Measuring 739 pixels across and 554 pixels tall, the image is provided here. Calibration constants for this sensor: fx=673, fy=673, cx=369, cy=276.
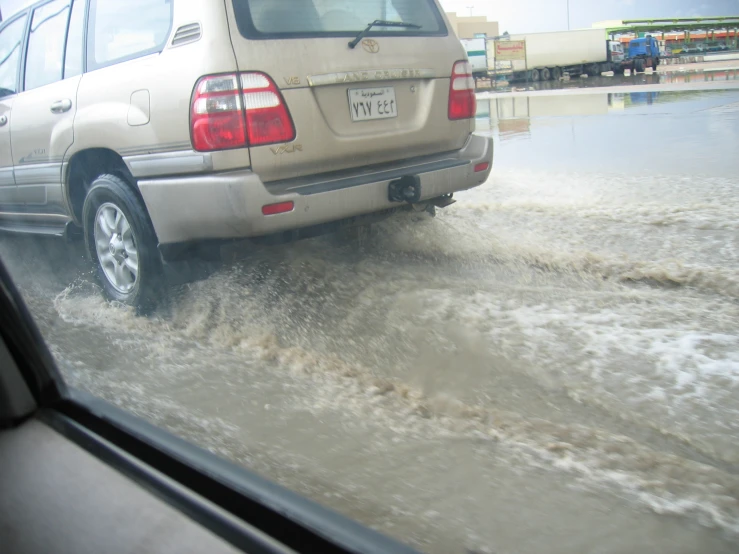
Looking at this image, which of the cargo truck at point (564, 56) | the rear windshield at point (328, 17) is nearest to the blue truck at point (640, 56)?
the cargo truck at point (564, 56)

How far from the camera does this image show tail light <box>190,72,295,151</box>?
2979 mm

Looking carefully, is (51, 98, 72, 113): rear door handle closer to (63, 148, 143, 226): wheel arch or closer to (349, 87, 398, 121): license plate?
(63, 148, 143, 226): wheel arch

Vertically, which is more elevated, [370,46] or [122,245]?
[370,46]

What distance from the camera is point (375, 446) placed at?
7.42 feet

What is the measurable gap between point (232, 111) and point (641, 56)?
3306cm

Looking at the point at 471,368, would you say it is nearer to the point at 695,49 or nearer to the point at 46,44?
the point at 46,44

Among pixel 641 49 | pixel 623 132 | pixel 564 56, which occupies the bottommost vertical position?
pixel 641 49

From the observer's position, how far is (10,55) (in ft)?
14.9

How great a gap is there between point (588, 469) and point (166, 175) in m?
2.28

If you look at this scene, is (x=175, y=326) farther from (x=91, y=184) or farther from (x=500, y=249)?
(x=500, y=249)

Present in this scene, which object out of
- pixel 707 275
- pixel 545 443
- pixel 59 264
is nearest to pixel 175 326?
pixel 59 264

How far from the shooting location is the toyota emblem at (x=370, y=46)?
3461mm

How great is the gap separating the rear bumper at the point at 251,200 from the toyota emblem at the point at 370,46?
23.6 inches

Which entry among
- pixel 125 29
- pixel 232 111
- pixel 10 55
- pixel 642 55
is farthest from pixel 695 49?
pixel 642 55
